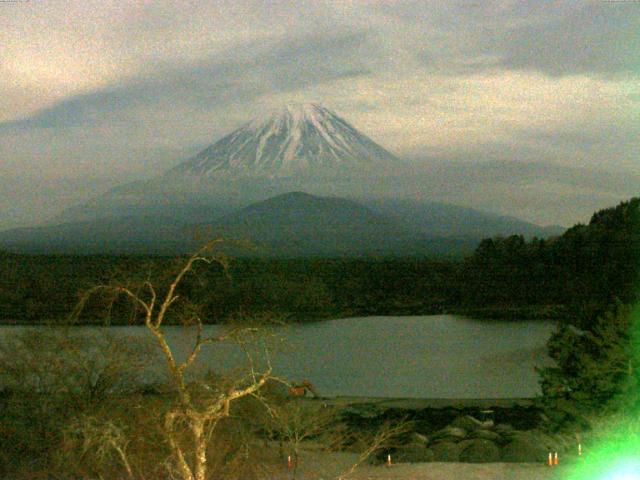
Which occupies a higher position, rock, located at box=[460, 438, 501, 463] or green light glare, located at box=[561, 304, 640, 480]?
green light glare, located at box=[561, 304, 640, 480]

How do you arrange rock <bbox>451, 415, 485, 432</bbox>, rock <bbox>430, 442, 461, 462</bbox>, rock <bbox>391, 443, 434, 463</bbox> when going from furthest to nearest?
rock <bbox>451, 415, 485, 432</bbox>
rock <bbox>430, 442, 461, 462</bbox>
rock <bbox>391, 443, 434, 463</bbox>

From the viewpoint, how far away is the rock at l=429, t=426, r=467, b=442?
16.9 metres

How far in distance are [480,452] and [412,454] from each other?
1251mm

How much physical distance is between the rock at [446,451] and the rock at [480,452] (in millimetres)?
113

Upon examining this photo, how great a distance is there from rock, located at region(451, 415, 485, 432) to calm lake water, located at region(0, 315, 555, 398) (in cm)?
489

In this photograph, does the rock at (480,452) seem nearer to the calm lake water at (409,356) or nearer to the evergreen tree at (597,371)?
the evergreen tree at (597,371)

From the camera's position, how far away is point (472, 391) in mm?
26609

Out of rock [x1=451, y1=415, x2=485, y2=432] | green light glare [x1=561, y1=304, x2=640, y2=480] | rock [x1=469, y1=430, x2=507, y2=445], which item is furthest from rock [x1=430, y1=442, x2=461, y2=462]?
green light glare [x1=561, y1=304, x2=640, y2=480]

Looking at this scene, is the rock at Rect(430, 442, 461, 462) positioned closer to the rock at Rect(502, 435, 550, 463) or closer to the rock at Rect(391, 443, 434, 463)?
the rock at Rect(391, 443, 434, 463)

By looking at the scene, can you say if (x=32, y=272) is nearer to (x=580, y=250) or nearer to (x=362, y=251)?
(x=580, y=250)

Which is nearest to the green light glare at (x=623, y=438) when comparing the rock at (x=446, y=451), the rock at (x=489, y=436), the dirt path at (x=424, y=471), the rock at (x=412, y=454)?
the dirt path at (x=424, y=471)

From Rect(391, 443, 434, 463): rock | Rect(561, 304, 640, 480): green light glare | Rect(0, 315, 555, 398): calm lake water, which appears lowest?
Rect(0, 315, 555, 398): calm lake water

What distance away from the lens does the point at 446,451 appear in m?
15.8

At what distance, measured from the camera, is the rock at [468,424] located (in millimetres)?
18000
